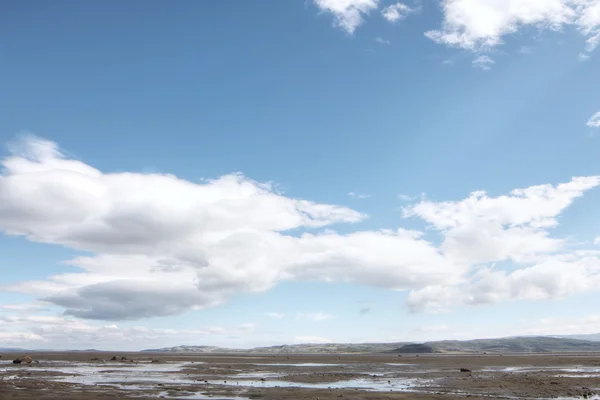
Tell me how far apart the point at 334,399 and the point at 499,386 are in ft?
64.6

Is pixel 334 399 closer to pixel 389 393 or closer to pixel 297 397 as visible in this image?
pixel 297 397

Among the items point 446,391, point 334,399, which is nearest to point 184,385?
point 334,399

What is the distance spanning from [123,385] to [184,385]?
5.83 meters

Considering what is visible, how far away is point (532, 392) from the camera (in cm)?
4062

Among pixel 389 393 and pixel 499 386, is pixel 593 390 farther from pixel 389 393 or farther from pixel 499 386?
pixel 389 393

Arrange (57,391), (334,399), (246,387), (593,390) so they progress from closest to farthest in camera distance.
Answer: (334,399) < (57,391) < (593,390) < (246,387)

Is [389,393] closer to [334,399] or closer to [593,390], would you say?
[334,399]

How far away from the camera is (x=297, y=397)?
37250 millimetres

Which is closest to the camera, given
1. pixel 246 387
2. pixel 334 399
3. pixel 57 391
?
pixel 334 399

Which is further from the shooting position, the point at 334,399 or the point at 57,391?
the point at 57,391

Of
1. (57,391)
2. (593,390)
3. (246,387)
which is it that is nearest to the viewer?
(57,391)

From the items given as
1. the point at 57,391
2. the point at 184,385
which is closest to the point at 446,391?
the point at 184,385

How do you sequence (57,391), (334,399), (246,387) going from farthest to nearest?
(246,387) → (57,391) → (334,399)

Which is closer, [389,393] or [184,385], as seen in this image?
[389,393]
